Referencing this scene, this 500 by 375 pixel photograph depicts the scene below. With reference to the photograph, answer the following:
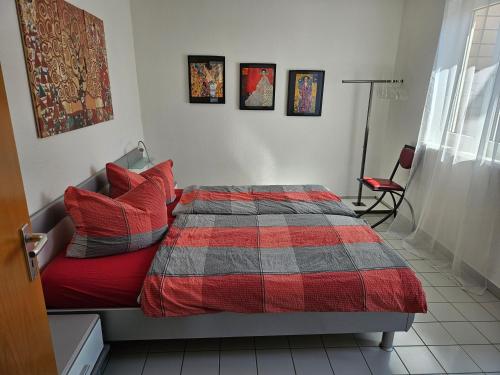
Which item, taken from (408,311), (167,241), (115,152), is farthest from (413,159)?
(115,152)

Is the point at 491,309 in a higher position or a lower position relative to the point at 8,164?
lower

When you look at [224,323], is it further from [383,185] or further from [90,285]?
[383,185]

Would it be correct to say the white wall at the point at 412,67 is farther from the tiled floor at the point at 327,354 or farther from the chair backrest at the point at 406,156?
the tiled floor at the point at 327,354

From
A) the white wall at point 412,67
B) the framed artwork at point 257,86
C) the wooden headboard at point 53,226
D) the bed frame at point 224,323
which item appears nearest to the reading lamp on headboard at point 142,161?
the wooden headboard at point 53,226

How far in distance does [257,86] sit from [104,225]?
2.69m

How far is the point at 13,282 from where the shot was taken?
869 millimetres

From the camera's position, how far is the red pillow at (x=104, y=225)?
1.79m

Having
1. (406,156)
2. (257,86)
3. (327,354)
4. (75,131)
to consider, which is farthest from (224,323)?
(257,86)

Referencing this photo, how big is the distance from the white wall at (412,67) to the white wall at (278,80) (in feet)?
0.52

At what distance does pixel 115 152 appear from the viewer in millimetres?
2969

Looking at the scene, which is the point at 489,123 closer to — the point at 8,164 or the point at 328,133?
the point at 328,133

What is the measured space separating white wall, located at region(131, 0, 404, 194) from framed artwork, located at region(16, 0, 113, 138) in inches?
46.1

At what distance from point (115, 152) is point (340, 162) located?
9.10ft

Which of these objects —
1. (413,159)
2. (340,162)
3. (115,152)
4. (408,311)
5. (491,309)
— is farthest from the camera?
(340,162)
